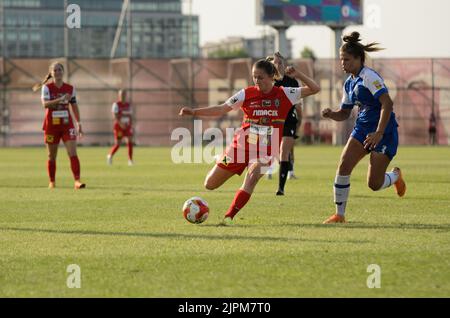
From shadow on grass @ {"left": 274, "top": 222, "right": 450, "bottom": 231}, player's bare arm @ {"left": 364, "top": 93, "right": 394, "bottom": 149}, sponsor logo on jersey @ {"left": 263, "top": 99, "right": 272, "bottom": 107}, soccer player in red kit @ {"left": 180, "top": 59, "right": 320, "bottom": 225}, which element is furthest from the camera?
sponsor logo on jersey @ {"left": 263, "top": 99, "right": 272, "bottom": 107}

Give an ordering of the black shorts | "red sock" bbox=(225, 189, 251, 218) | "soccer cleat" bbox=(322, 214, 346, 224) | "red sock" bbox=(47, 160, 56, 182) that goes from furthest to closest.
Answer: "red sock" bbox=(47, 160, 56, 182), the black shorts, "red sock" bbox=(225, 189, 251, 218), "soccer cleat" bbox=(322, 214, 346, 224)

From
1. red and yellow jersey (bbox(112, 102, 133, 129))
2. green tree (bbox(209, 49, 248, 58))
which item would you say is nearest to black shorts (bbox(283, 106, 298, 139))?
red and yellow jersey (bbox(112, 102, 133, 129))

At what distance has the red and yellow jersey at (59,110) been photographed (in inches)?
698

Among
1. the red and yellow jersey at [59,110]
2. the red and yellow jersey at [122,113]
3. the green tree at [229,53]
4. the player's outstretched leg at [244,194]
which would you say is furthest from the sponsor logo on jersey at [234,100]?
the green tree at [229,53]

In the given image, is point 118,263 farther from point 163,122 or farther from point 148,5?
point 148,5

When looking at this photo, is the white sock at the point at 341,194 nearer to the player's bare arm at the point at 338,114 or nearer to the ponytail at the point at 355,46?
the player's bare arm at the point at 338,114

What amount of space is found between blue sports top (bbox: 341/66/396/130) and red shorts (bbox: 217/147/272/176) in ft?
3.69

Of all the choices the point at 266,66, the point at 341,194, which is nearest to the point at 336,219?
the point at 341,194

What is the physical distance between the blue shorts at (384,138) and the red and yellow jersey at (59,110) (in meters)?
7.87

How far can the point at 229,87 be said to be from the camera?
53.6m

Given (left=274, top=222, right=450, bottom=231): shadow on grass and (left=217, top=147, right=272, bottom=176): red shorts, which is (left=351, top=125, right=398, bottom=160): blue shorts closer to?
(left=274, top=222, right=450, bottom=231): shadow on grass

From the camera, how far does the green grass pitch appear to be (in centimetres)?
693

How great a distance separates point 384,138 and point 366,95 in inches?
22.9

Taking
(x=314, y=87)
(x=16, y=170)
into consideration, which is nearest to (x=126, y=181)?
(x=16, y=170)
